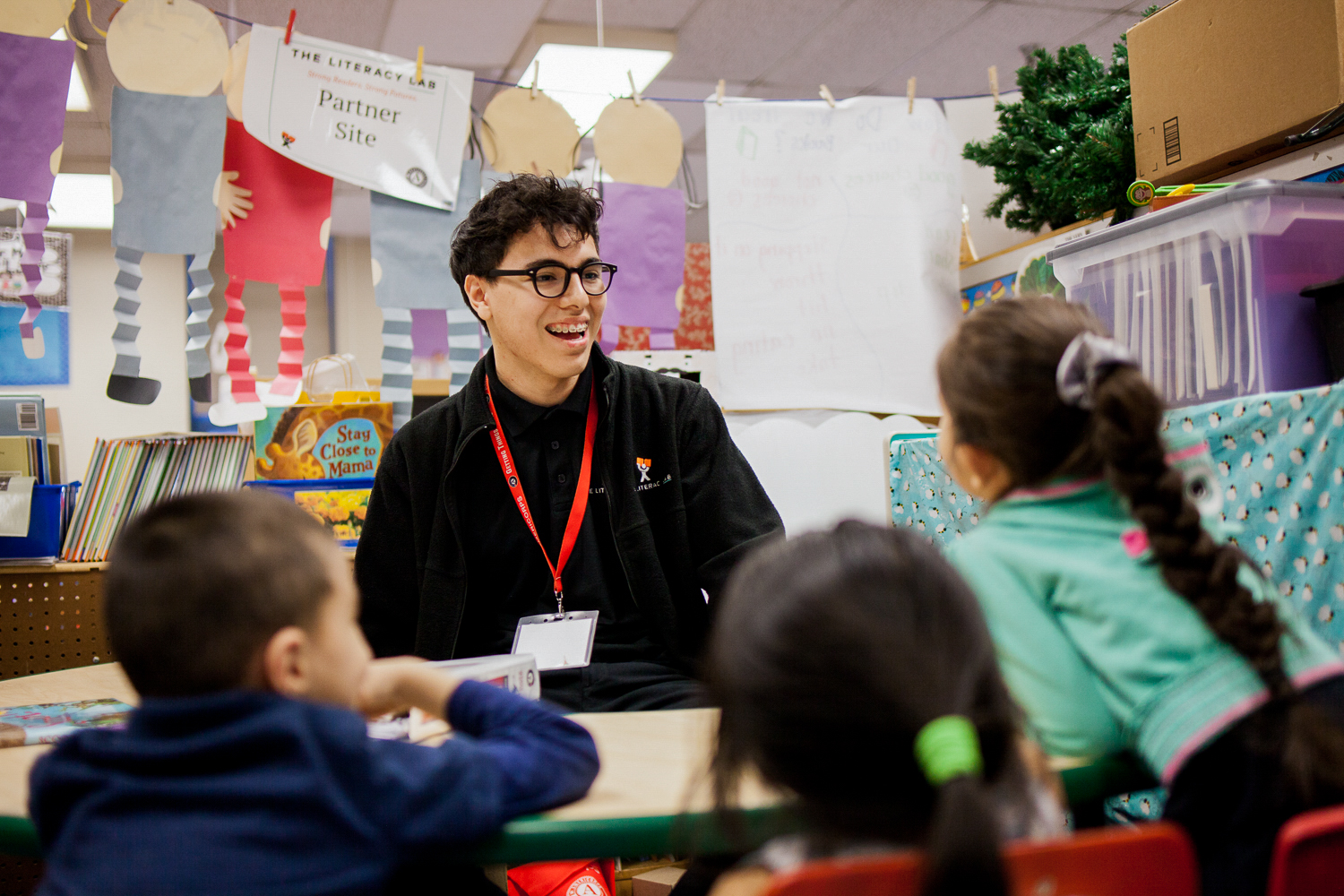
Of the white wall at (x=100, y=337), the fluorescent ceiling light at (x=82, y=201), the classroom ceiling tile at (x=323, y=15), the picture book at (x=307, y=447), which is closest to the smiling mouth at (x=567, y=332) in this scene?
the picture book at (x=307, y=447)

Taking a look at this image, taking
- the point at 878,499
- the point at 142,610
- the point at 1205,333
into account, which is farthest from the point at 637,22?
the point at 142,610

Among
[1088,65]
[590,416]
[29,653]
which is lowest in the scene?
[29,653]

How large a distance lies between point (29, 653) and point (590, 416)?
5.29 feet

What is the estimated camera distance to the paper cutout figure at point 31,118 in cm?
220

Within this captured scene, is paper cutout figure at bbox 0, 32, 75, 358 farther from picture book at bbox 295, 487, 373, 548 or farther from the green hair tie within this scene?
the green hair tie

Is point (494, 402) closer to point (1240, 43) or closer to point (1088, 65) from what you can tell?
point (1240, 43)

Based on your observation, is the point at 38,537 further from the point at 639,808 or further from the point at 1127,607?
the point at 1127,607

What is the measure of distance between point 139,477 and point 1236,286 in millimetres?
2562

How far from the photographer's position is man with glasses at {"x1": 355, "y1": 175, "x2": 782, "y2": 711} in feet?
5.51

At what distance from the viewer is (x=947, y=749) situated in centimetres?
61

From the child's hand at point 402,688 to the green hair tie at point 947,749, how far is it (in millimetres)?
493

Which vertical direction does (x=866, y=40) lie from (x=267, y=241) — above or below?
above

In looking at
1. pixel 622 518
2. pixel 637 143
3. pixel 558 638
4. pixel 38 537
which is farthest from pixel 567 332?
pixel 38 537

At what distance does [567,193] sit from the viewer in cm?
187
